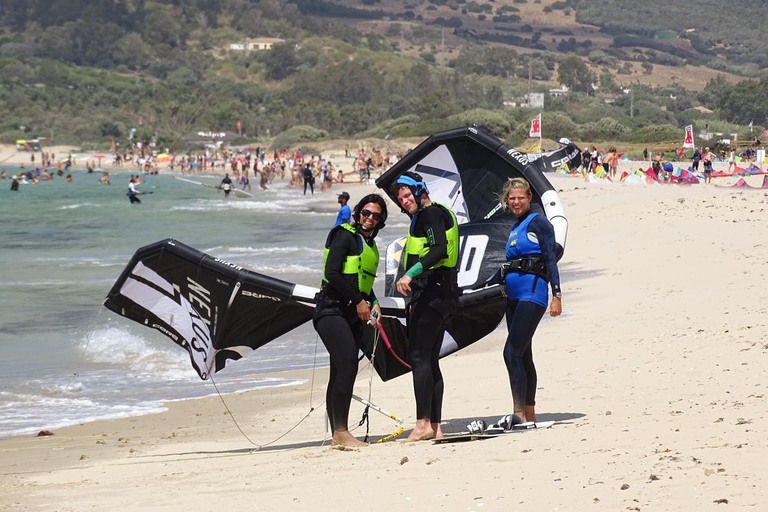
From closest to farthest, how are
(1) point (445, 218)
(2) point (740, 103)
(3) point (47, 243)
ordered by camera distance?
(1) point (445, 218)
(3) point (47, 243)
(2) point (740, 103)

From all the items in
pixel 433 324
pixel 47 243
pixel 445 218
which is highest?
pixel 445 218

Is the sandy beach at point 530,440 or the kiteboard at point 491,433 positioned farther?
the kiteboard at point 491,433

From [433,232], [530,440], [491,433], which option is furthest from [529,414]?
[433,232]

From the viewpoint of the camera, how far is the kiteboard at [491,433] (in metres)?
6.16

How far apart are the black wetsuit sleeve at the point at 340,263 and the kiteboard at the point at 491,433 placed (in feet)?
3.12

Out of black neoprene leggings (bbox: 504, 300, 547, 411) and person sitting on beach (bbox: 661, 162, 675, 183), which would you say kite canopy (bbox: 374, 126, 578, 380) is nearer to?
black neoprene leggings (bbox: 504, 300, 547, 411)

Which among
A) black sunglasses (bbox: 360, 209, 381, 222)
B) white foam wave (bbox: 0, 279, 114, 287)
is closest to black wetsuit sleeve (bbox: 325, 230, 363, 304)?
black sunglasses (bbox: 360, 209, 381, 222)

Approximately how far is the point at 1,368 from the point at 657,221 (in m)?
12.4

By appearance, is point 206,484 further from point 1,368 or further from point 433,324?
point 1,368

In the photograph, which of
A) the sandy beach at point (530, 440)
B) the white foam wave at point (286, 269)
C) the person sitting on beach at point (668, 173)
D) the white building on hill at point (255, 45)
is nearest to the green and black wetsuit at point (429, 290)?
the sandy beach at point (530, 440)

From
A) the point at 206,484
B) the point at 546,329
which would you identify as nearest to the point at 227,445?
the point at 206,484

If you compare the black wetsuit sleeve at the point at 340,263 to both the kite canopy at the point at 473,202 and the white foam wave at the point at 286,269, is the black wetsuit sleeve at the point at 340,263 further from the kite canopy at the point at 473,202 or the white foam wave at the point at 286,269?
the white foam wave at the point at 286,269

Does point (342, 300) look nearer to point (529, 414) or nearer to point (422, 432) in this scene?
point (422, 432)

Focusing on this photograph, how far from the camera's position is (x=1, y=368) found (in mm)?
11109
